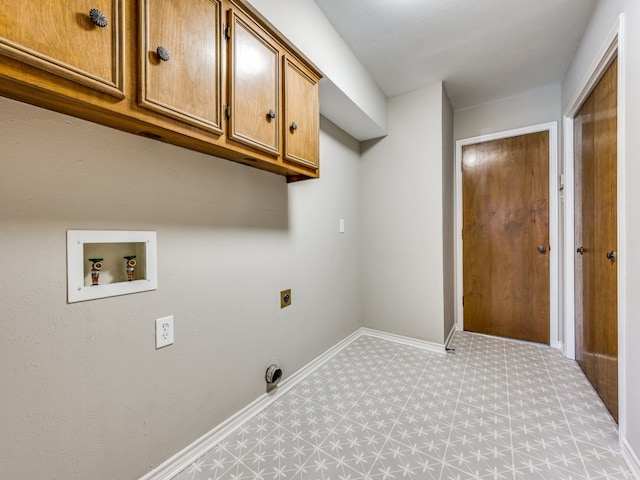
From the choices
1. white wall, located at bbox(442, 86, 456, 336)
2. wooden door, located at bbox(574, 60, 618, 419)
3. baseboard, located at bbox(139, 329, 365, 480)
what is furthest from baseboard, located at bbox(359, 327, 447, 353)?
wooden door, located at bbox(574, 60, 618, 419)

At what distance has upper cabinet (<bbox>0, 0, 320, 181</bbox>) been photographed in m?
0.69

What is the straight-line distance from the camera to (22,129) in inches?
33.5

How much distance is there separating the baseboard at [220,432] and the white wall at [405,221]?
39.4 inches

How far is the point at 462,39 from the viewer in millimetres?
1913

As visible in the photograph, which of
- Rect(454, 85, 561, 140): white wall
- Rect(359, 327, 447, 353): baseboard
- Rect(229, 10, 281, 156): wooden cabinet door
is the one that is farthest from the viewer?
Rect(454, 85, 561, 140): white wall

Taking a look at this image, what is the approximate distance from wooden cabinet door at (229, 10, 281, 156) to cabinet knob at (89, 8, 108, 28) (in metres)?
0.44

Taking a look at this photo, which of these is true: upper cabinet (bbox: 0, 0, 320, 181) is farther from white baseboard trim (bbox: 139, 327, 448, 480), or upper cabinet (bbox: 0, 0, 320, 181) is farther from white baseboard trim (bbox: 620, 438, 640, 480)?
white baseboard trim (bbox: 620, 438, 640, 480)

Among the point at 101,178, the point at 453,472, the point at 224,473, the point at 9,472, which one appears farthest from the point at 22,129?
the point at 453,472

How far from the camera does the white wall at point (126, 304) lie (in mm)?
854

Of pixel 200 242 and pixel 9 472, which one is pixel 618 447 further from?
pixel 9 472

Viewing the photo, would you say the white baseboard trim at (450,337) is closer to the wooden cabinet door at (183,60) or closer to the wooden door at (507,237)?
→ the wooden door at (507,237)

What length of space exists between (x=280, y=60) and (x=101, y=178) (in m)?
0.97

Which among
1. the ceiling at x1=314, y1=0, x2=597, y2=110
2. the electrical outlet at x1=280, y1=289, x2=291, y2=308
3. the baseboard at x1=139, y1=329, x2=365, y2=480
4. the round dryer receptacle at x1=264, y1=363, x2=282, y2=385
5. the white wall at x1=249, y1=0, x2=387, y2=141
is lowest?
the baseboard at x1=139, y1=329, x2=365, y2=480

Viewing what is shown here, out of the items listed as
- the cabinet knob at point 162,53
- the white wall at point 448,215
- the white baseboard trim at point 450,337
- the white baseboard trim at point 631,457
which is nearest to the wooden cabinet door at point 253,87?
the cabinet knob at point 162,53
